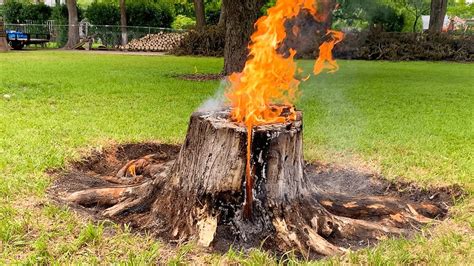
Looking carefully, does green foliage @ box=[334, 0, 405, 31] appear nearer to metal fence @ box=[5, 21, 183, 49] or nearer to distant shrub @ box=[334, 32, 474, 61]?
distant shrub @ box=[334, 32, 474, 61]

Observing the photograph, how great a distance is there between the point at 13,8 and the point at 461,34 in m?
27.9

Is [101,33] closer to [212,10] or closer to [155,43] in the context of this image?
[155,43]

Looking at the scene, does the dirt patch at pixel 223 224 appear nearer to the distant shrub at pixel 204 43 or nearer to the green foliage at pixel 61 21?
the distant shrub at pixel 204 43

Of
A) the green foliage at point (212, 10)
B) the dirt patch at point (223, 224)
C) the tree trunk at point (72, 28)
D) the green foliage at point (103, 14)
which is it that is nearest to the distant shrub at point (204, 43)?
the tree trunk at point (72, 28)

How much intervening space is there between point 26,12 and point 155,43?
11.0 metres

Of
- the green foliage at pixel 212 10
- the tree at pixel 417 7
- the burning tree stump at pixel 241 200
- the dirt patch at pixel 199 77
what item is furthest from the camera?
the tree at pixel 417 7

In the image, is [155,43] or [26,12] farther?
[26,12]

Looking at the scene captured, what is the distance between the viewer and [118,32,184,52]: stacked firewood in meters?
27.9

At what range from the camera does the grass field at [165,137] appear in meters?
3.03

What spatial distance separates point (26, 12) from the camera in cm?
3338

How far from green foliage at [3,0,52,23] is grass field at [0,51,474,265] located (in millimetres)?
22139

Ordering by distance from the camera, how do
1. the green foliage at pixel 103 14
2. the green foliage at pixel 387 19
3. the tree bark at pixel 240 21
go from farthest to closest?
the green foliage at pixel 103 14 < the green foliage at pixel 387 19 < the tree bark at pixel 240 21

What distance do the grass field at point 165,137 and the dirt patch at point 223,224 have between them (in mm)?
127

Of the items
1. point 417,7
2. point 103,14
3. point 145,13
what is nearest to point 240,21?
point 145,13
